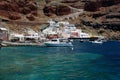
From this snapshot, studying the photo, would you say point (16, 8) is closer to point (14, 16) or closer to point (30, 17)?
point (14, 16)

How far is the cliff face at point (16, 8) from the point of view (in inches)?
6781

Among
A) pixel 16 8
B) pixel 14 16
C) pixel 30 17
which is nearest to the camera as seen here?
pixel 14 16

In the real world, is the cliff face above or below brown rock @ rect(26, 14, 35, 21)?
above

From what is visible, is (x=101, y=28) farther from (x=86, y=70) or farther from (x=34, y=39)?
(x=86, y=70)

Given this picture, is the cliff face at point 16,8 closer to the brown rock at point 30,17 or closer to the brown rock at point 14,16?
the brown rock at point 14,16

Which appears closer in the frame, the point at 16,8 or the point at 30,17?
the point at 16,8

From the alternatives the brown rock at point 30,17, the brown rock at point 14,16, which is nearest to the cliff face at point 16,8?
the brown rock at point 14,16

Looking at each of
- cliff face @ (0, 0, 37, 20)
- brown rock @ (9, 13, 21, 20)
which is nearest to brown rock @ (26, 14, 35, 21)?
cliff face @ (0, 0, 37, 20)

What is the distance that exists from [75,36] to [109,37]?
72.1 feet

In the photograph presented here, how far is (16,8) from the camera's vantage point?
179m

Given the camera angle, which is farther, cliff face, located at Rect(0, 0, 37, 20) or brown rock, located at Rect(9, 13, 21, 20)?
cliff face, located at Rect(0, 0, 37, 20)

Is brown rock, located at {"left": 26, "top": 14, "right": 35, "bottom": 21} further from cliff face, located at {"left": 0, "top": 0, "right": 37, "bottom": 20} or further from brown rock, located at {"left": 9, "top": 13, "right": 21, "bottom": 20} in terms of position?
brown rock, located at {"left": 9, "top": 13, "right": 21, "bottom": 20}

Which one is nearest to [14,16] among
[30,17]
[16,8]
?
[16,8]

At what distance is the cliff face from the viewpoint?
172250 mm
